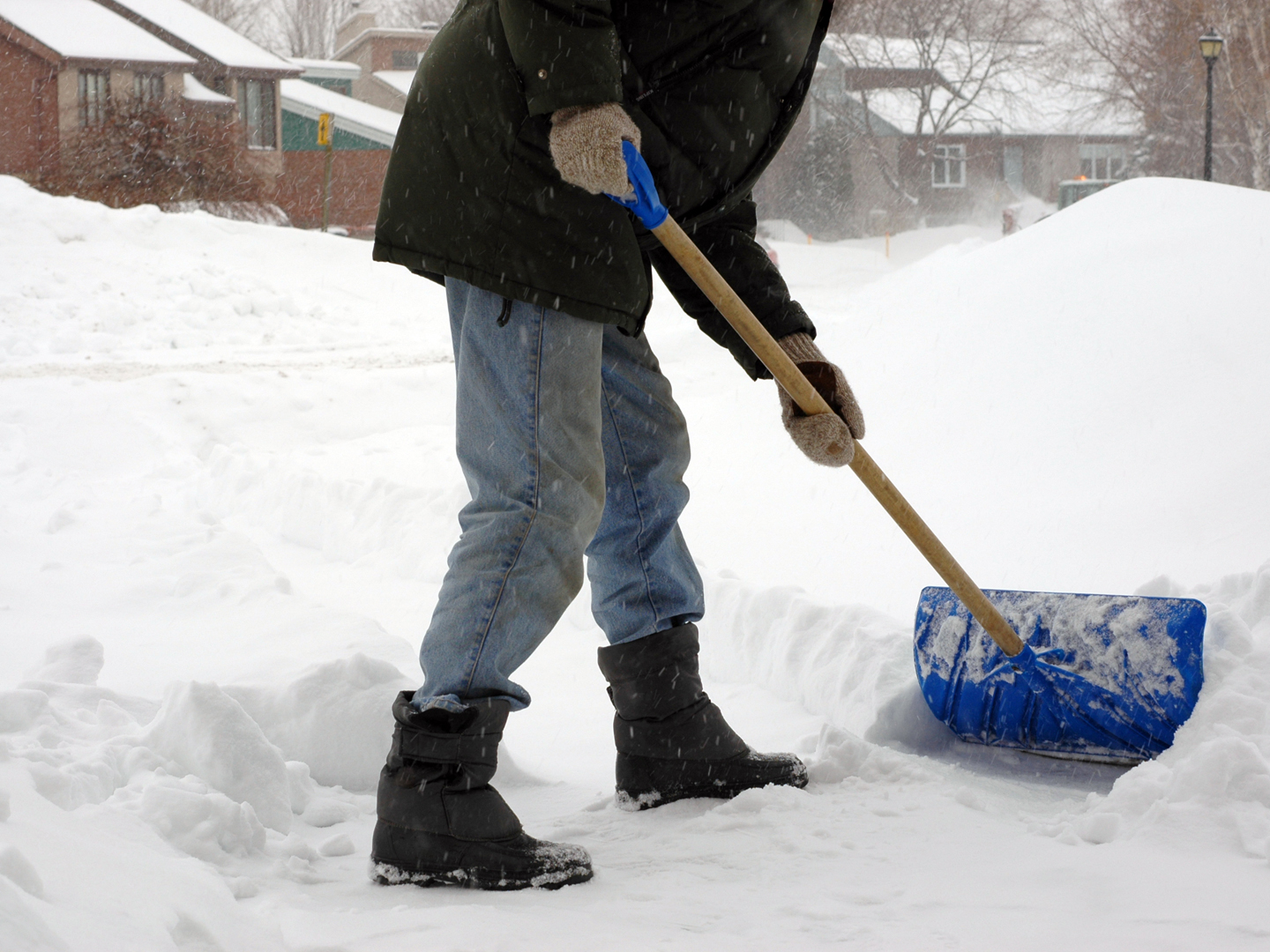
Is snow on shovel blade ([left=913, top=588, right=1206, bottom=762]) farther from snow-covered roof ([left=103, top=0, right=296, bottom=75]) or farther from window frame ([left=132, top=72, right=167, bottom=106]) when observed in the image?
snow-covered roof ([left=103, top=0, right=296, bottom=75])

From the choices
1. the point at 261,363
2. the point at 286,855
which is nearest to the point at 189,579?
the point at 286,855

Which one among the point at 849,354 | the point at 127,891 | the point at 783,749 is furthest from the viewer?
the point at 849,354

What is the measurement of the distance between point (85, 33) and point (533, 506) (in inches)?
1019

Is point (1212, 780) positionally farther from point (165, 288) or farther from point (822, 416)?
point (165, 288)

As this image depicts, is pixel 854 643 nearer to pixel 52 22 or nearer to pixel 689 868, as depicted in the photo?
pixel 689 868

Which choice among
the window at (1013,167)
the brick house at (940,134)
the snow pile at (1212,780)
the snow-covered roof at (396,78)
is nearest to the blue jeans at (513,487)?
the snow pile at (1212,780)

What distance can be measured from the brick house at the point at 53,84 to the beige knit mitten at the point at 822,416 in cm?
2218

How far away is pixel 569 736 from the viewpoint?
8.41ft

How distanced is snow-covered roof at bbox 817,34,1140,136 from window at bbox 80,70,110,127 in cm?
1963

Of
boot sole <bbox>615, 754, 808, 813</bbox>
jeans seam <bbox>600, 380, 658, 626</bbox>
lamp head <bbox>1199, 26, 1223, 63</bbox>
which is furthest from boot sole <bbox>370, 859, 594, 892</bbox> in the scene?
lamp head <bbox>1199, 26, 1223, 63</bbox>

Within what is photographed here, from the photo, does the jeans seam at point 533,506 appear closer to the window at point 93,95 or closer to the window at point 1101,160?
the window at point 93,95

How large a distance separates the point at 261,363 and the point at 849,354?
17.9ft

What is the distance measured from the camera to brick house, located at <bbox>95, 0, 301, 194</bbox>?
2475cm

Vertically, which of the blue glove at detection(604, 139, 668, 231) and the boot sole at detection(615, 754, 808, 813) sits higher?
the blue glove at detection(604, 139, 668, 231)
